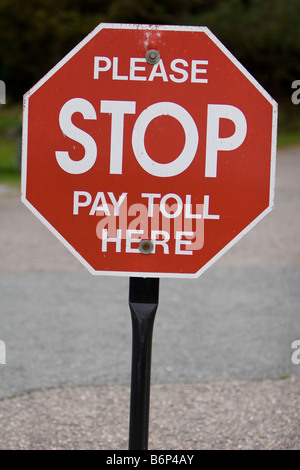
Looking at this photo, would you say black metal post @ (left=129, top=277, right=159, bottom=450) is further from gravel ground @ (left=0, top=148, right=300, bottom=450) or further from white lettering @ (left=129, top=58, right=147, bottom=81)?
gravel ground @ (left=0, top=148, right=300, bottom=450)

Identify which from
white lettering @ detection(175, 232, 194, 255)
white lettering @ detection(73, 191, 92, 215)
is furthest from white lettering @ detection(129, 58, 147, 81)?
white lettering @ detection(175, 232, 194, 255)

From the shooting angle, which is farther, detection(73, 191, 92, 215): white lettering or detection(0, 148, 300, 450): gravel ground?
detection(0, 148, 300, 450): gravel ground

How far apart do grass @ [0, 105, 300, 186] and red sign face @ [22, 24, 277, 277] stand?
1418 centimetres

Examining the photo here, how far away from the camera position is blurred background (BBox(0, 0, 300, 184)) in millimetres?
29016

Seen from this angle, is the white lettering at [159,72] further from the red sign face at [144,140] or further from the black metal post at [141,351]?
the black metal post at [141,351]

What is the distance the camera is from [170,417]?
421 cm

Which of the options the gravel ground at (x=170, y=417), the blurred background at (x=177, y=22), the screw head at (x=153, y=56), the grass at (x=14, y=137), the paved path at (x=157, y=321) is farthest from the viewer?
the blurred background at (x=177, y=22)

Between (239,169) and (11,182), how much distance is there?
1462 centimetres

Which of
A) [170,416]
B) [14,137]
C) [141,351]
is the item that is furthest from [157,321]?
[14,137]

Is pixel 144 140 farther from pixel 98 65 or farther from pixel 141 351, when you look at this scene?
pixel 141 351

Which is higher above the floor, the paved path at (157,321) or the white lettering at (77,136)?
the white lettering at (77,136)

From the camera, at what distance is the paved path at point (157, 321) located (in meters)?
4.99

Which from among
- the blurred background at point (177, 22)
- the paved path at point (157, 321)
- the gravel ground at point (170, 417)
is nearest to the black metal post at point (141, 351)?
the gravel ground at point (170, 417)
